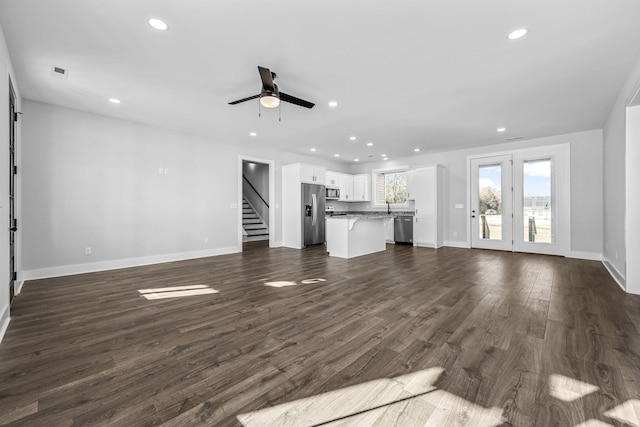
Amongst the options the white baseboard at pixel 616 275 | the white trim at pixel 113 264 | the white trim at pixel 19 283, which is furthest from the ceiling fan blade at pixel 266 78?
the white baseboard at pixel 616 275

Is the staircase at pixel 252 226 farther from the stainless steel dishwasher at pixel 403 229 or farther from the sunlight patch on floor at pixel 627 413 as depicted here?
the sunlight patch on floor at pixel 627 413

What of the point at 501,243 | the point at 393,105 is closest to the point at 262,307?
the point at 393,105

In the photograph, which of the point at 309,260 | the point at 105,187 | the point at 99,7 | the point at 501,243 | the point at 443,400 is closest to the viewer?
the point at 443,400

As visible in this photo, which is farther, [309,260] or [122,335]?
[309,260]

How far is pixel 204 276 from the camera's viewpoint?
14.7 ft

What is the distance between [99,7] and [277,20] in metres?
1.46

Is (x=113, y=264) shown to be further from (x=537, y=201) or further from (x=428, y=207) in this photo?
(x=537, y=201)

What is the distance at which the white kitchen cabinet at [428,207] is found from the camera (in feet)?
24.9

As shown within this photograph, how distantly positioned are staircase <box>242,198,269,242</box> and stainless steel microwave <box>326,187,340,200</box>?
8.68 ft

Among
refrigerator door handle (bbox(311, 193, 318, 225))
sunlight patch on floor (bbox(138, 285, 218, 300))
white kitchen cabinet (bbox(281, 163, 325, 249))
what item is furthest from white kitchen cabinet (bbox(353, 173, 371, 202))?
sunlight patch on floor (bbox(138, 285, 218, 300))

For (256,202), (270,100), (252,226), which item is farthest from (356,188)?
(270,100)

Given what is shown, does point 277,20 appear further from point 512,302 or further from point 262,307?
point 512,302

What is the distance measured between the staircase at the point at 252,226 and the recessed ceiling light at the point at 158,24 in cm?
715

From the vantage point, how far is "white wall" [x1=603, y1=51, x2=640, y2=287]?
11.9 feet
